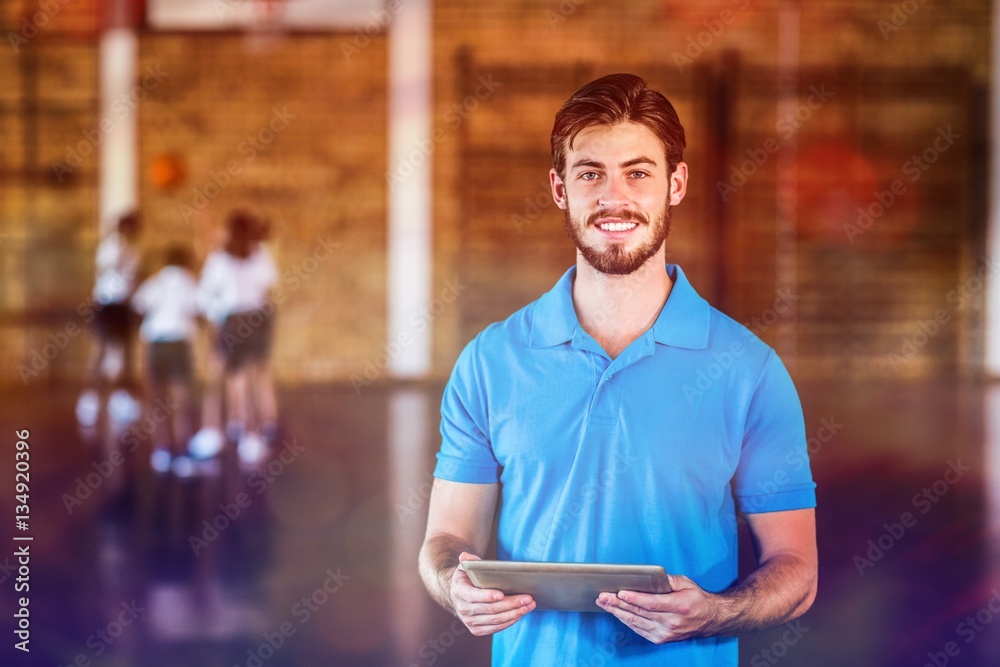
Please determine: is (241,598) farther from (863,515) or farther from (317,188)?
(317,188)

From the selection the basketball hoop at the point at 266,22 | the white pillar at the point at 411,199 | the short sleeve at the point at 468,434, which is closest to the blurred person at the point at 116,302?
the white pillar at the point at 411,199

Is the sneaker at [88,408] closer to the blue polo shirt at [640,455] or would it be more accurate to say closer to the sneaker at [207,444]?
the sneaker at [207,444]

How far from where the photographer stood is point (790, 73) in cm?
921

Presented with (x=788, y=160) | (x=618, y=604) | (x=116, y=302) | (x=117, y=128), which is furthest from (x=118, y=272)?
(x=788, y=160)

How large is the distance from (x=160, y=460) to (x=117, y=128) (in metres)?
4.87

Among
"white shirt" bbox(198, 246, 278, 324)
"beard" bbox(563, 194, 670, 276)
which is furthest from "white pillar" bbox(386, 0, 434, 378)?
"beard" bbox(563, 194, 670, 276)

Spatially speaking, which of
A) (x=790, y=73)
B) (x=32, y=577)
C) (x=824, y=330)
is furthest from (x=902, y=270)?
(x=32, y=577)

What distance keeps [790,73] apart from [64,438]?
7322mm

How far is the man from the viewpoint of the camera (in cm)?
134

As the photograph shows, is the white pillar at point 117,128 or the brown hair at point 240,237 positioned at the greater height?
the white pillar at point 117,128

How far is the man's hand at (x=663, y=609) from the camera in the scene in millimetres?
1209

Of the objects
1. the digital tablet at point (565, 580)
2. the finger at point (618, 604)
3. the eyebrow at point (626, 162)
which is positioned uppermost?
the eyebrow at point (626, 162)

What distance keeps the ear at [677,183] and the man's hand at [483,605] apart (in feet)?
1.99

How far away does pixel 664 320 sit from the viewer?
1.40 m
